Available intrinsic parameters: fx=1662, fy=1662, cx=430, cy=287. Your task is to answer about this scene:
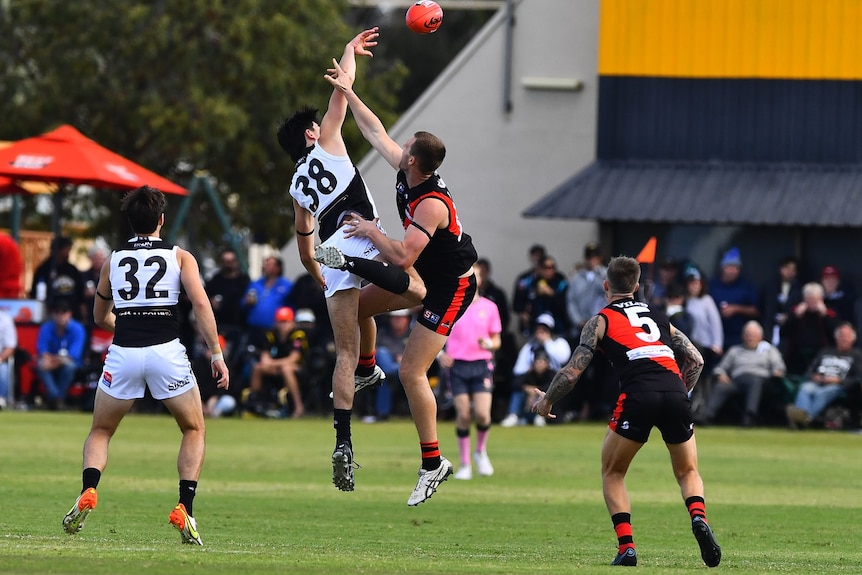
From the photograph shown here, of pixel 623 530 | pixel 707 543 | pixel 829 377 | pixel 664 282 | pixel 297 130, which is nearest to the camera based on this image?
pixel 707 543

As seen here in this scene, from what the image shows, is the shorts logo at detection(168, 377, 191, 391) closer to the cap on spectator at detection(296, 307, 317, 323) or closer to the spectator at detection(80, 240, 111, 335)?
the cap on spectator at detection(296, 307, 317, 323)

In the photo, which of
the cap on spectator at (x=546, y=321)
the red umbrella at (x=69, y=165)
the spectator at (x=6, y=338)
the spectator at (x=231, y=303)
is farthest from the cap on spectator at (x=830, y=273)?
the spectator at (x=6, y=338)

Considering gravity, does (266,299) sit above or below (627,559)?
above

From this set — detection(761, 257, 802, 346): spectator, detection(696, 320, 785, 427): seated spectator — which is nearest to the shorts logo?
detection(696, 320, 785, 427): seated spectator

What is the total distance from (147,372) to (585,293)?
1402cm

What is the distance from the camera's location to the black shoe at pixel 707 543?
10.0m

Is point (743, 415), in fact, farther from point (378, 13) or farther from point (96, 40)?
point (378, 13)

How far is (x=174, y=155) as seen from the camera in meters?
32.9

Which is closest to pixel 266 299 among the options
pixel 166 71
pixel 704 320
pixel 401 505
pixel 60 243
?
pixel 60 243

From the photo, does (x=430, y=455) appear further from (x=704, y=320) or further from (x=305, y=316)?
(x=305, y=316)

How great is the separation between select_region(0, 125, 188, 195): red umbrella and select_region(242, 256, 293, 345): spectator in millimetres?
2009

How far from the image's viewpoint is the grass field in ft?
33.4

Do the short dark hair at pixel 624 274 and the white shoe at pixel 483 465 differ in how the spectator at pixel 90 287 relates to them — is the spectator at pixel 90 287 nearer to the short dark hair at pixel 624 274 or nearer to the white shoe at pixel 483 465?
the white shoe at pixel 483 465

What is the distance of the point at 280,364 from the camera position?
24.4m
